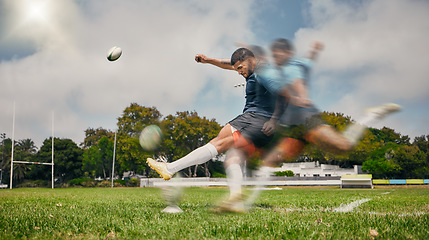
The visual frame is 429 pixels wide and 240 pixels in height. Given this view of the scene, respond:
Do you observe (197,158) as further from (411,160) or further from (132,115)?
(411,160)

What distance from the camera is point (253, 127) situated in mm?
3322

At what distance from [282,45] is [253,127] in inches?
34.0

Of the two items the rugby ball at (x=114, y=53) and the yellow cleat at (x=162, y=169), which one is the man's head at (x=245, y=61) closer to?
the yellow cleat at (x=162, y=169)

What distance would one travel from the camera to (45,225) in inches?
128

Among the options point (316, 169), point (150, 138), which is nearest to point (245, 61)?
point (150, 138)

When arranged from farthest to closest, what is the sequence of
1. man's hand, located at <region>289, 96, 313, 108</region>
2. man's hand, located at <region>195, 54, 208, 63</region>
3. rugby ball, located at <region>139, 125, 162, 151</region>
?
man's hand, located at <region>195, 54, 208, 63</region> → rugby ball, located at <region>139, 125, 162, 151</region> → man's hand, located at <region>289, 96, 313, 108</region>

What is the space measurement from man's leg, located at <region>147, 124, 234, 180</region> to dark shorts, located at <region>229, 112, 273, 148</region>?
0.14 metres

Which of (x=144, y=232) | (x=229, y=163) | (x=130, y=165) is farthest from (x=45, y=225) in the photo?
(x=130, y=165)

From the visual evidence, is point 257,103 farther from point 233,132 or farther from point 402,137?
point 402,137

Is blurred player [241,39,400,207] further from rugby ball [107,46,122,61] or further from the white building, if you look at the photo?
the white building

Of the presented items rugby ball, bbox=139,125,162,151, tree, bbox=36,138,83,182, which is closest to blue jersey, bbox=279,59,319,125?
rugby ball, bbox=139,125,162,151

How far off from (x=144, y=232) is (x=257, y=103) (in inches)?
67.4

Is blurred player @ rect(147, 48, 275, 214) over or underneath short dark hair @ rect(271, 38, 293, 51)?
underneath

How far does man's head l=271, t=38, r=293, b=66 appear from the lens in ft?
9.95
